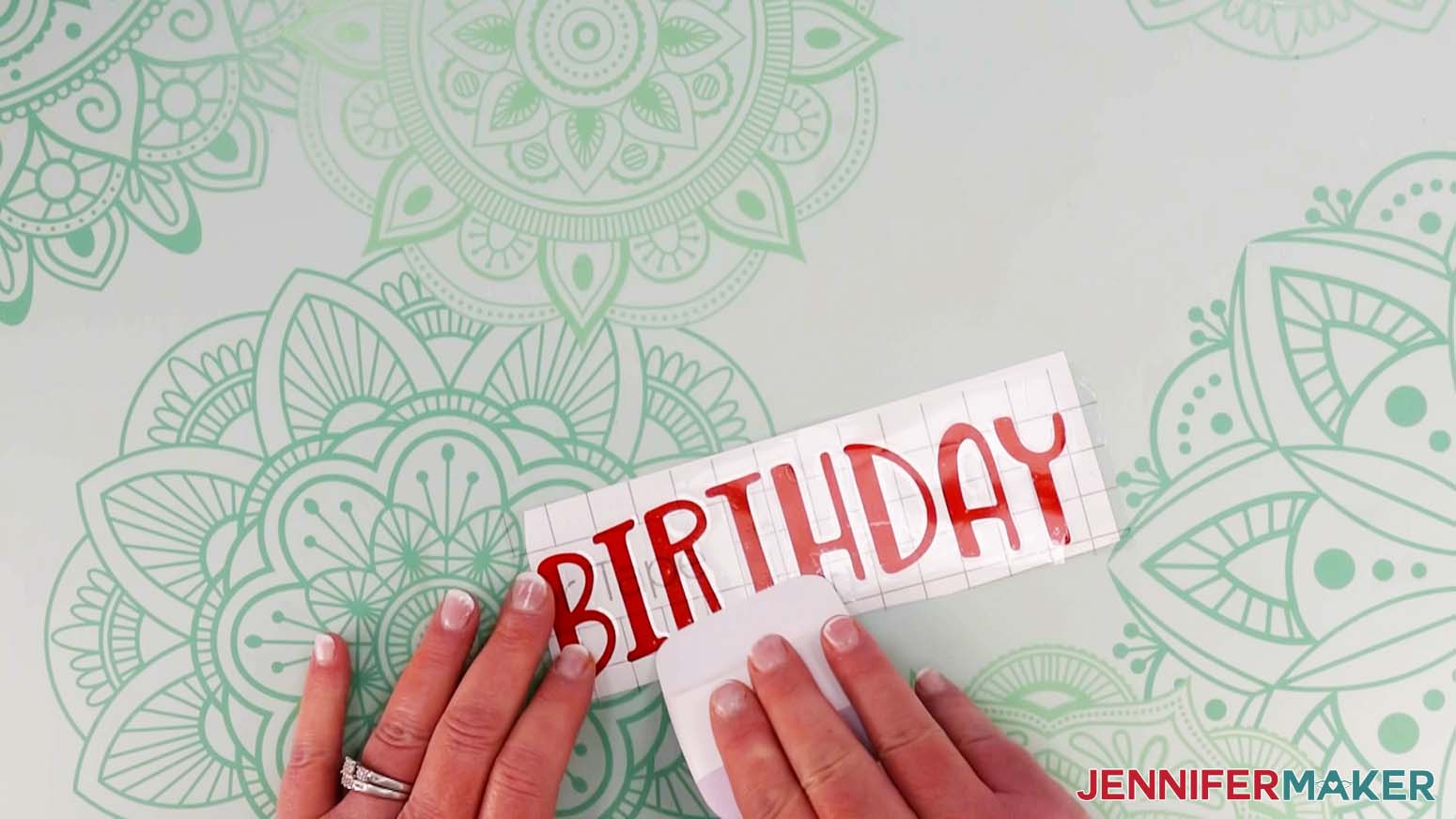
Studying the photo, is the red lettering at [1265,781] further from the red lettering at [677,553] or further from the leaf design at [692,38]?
the leaf design at [692,38]

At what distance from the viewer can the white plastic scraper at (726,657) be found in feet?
2.29

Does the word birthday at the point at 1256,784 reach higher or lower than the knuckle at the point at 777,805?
lower

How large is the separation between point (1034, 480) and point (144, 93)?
700mm

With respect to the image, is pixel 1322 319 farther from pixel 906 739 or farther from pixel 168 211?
pixel 168 211

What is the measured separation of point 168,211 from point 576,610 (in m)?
0.41

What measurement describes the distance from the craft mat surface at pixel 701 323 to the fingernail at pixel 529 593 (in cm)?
3

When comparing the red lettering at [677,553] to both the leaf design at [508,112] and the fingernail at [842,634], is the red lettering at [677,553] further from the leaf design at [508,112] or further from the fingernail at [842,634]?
the leaf design at [508,112]

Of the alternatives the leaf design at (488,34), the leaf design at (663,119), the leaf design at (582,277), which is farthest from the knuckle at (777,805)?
the leaf design at (488,34)

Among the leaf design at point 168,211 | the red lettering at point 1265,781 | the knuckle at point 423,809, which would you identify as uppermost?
the leaf design at point 168,211

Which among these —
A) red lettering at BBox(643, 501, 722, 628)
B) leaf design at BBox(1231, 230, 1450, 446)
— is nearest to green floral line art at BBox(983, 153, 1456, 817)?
leaf design at BBox(1231, 230, 1450, 446)

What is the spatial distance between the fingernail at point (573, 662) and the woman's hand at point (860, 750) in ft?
0.31

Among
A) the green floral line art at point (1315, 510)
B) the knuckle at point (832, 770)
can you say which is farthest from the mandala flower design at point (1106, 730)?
the knuckle at point (832, 770)

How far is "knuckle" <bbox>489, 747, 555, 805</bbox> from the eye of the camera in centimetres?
68

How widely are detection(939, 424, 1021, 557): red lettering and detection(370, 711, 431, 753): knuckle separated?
0.40 metres
